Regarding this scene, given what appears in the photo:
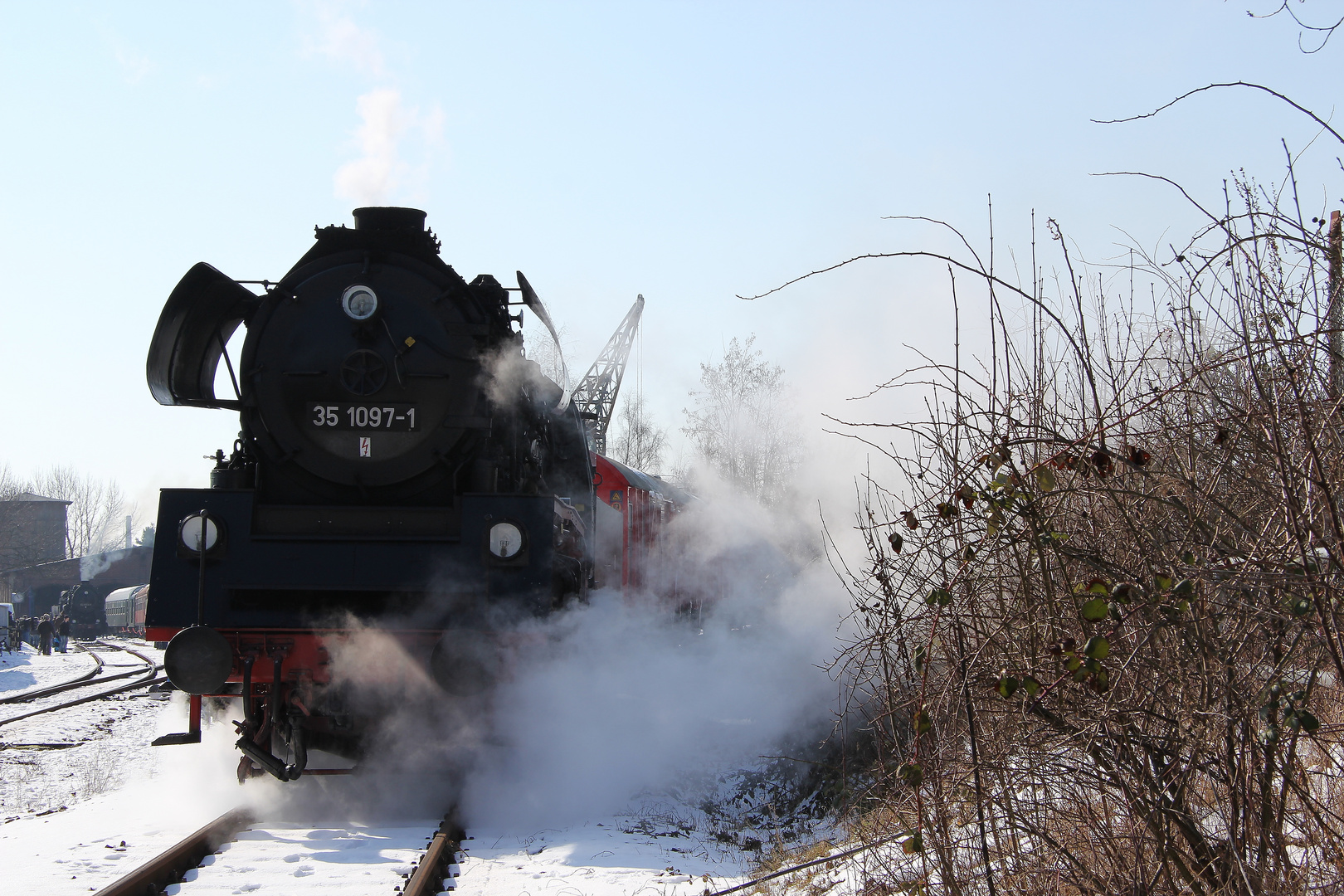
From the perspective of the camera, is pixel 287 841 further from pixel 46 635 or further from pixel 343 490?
pixel 46 635

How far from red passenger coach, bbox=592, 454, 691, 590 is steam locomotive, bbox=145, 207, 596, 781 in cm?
304

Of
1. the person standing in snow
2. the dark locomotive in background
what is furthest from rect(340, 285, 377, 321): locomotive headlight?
the person standing in snow

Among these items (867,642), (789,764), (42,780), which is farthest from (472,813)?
(42,780)

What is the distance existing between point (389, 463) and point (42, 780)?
428 centimetres

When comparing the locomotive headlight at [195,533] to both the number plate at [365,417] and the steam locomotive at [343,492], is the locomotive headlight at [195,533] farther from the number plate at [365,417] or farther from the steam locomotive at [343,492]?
the number plate at [365,417]

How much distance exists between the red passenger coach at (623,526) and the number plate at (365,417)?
3.10m

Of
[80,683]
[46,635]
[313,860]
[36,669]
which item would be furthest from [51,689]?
[46,635]

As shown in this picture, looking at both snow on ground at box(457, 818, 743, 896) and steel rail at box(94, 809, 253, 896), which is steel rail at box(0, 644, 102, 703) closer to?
steel rail at box(94, 809, 253, 896)

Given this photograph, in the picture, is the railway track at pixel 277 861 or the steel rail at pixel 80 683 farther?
the steel rail at pixel 80 683

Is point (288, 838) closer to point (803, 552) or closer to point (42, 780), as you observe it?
point (42, 780)

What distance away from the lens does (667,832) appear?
6090 mm

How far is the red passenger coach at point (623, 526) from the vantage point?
10195 millimetres

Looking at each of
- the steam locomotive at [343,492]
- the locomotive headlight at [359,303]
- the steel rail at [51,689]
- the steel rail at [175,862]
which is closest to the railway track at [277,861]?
the steel rail at [175,862]

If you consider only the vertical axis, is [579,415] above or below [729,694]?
above
